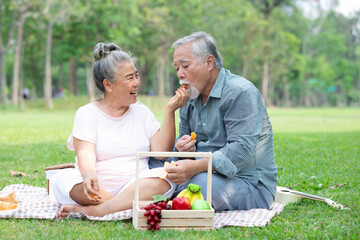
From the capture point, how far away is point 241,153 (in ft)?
13.2

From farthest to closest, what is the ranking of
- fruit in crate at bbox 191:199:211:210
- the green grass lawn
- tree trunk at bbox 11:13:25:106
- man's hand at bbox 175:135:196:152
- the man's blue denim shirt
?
1. tree trunk at bbox 11:13:25:106
2. man's hand at bbox 175:135:196:152
3. the man's blue denim shirt
4. fruit in crate at bbox 191:199:211:210
5. the green grass lawn

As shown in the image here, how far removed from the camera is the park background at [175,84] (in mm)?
3912

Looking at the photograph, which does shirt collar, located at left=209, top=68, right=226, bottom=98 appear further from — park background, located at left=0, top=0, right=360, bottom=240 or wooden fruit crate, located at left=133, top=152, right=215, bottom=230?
park background, located at left=0, top=0, right=360, bottom=240

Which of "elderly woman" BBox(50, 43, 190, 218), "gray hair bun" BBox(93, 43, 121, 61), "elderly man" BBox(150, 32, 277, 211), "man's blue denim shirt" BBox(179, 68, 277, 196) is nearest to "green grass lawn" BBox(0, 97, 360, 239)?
"elderly woman" BBox(50, 43, 190, 218)

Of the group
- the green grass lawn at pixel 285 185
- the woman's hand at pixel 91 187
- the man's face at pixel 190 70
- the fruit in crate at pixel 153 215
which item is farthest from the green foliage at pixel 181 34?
the fruit in crate at pixel 153 215

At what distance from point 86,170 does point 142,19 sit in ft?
102

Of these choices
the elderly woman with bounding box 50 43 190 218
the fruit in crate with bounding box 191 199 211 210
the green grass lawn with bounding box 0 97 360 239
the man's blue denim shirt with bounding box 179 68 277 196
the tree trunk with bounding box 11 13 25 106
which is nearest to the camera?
the green grass lawn with bounding box 0 97 360 239

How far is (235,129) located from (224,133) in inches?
10.0

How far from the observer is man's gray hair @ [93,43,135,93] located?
14.5 feet

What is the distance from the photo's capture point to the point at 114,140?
442 cm

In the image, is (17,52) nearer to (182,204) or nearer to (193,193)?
(193,193)

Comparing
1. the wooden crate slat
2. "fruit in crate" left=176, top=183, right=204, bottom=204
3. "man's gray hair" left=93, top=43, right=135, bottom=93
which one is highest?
"man's gray hair" left=93, top=43, right=135, bottom=93

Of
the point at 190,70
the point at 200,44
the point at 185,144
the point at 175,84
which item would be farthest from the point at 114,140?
the point at 175,84

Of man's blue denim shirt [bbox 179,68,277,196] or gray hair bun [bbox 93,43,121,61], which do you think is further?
gray hair bun [bbox 93,43,121,61]
